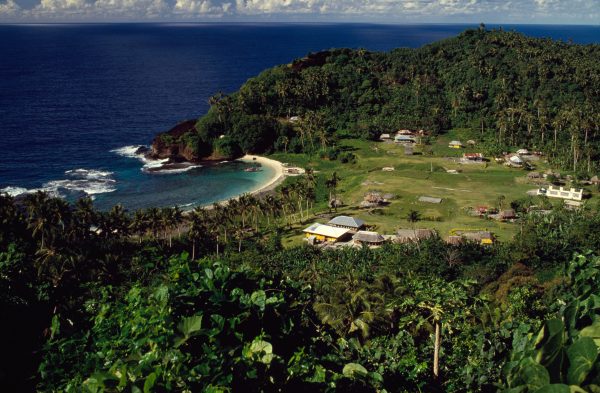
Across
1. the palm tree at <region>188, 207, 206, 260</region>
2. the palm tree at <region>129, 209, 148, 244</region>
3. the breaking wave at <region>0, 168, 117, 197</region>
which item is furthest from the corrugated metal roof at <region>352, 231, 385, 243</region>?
the breaking wave at <region>0, 168, 117, 197</region>

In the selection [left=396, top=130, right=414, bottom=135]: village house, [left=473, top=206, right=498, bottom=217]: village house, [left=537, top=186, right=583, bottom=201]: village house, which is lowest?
[left=473, top=206, right=498, bottom=217]: village house

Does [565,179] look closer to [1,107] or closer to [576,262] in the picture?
[576,262]

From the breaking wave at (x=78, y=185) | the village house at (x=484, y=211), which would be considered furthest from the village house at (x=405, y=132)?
the breaking wave at (x=78, y=185)

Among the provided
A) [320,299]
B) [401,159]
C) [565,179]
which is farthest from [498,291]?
[401,159]

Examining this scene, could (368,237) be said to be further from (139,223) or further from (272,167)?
(272,167)

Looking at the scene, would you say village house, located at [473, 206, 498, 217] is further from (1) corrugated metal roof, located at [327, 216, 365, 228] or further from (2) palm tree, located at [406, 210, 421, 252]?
(1) corrugated metal roof, located at [327, 216, 365, 228]
